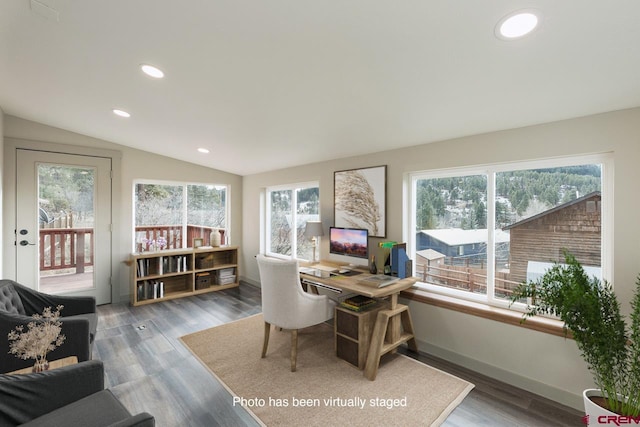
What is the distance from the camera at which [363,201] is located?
3.43 metres

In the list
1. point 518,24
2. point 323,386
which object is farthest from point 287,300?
point 518,24

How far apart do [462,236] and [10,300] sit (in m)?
3.92

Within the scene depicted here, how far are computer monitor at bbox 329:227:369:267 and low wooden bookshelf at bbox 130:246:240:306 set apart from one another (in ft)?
7.65

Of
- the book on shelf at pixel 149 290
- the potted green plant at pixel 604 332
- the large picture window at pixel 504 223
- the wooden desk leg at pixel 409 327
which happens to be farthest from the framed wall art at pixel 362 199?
the book on shelf at pixel 149 290

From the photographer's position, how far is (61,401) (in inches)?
58.3

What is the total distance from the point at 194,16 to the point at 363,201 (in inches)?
94.9

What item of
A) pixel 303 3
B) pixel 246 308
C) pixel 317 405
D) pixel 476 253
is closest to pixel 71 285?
pixel 246 308

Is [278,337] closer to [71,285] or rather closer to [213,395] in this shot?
[213,395]

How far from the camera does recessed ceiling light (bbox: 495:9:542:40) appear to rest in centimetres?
125

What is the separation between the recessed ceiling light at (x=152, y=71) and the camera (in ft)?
6.86

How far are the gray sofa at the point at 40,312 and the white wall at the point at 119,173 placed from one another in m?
1.67

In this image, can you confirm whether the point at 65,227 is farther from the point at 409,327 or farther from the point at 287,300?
the point at 409,327

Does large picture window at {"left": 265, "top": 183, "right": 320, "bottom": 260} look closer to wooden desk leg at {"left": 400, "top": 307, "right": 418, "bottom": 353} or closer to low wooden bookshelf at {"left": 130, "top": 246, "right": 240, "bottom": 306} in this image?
low wooden bookshelf at {"left": 130, "top": 246, "right": 240, "bottom": 306}

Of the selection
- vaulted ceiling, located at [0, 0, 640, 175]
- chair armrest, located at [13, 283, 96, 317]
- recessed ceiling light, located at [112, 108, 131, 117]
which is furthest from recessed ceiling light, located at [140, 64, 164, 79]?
chair armrest, located at [13, 283, 96, 317]
